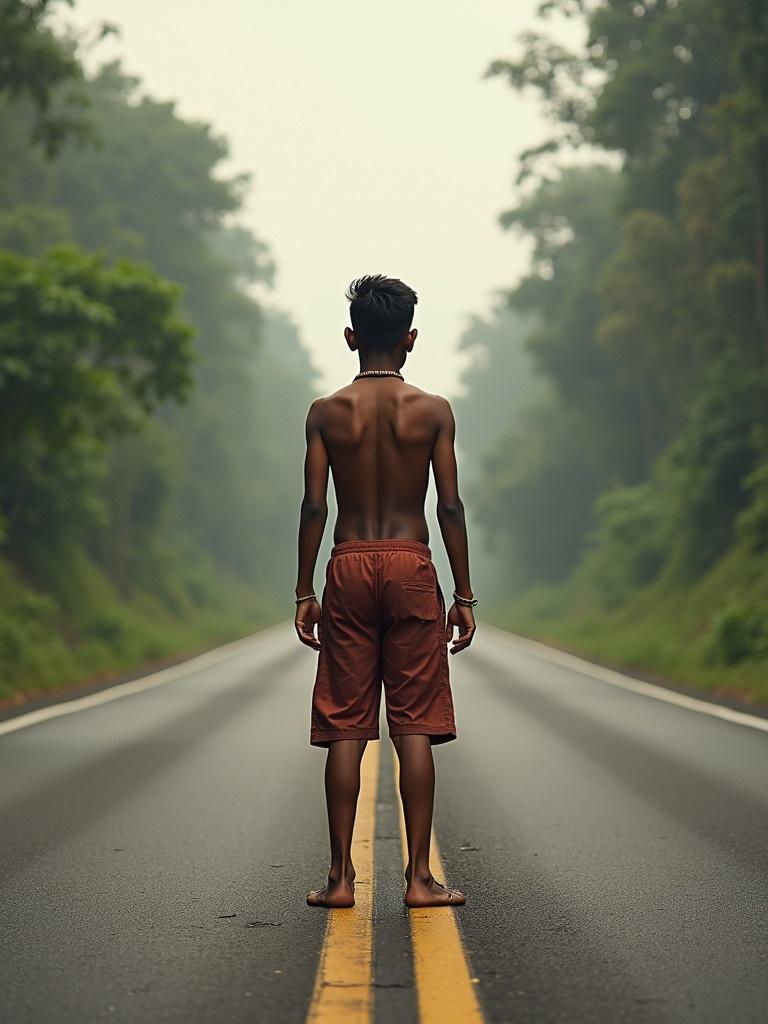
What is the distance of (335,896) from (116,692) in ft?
45.1

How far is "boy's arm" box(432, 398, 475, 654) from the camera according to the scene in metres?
5.36

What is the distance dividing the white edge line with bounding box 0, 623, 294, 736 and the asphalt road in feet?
4.26

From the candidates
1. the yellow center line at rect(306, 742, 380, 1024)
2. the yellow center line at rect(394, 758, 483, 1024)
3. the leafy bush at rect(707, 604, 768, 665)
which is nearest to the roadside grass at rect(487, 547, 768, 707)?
the leafy bush at rect(707, 604, 768, 665)

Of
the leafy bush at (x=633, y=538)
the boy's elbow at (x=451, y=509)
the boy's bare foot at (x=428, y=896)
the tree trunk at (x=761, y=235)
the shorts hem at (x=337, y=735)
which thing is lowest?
the boy's bare foot at (x=428, y=896)

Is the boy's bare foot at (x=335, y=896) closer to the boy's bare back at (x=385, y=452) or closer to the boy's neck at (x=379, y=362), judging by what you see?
the boy's bare back at (x=385, y=452)

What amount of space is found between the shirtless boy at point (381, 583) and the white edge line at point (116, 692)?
7.85 metres

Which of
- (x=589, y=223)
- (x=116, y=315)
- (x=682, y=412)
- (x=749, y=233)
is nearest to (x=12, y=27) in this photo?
(x=116, y=315)

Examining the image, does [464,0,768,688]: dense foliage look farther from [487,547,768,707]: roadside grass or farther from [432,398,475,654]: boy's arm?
[432,398,475,654]: boy's arm

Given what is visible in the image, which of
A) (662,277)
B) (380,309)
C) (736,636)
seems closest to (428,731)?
(380,309)

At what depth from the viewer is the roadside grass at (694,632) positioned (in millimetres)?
18719

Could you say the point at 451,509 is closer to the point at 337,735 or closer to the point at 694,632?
the point at 337,735

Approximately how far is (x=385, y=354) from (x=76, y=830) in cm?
335

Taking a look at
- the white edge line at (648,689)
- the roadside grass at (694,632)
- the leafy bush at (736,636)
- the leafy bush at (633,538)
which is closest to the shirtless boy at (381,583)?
the white edge line at (648,689)

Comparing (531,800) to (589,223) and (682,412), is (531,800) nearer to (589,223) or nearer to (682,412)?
(682,412)
